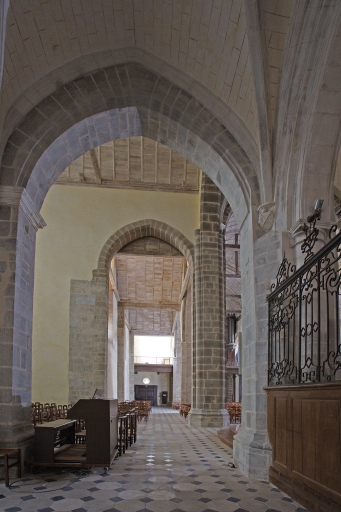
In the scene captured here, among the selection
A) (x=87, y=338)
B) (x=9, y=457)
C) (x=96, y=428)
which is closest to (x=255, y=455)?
(x=96, y=428)

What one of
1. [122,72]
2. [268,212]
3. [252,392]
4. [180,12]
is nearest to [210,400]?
[252,392]

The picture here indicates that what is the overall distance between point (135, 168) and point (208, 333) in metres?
5.49

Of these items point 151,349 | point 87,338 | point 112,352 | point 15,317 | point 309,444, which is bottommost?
point 151,349

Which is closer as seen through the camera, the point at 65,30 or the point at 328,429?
the point at 328,429

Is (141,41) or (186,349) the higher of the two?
(141,41)

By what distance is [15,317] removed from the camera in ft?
20.0

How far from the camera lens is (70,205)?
15.1 metres

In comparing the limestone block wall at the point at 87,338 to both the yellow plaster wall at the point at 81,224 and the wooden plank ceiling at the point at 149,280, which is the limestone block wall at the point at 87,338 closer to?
the yellow plaster wall at the point at 81,224

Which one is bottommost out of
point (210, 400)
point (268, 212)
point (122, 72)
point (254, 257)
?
point (210, 400)

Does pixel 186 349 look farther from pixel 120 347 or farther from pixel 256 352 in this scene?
pixel 256 352

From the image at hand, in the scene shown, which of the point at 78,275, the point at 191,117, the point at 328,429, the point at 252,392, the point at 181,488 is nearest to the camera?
the point at 328,429

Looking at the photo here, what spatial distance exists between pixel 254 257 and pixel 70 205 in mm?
9602

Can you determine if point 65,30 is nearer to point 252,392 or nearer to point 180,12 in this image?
point 180,12

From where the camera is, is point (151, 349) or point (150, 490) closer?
point (150, 490)
